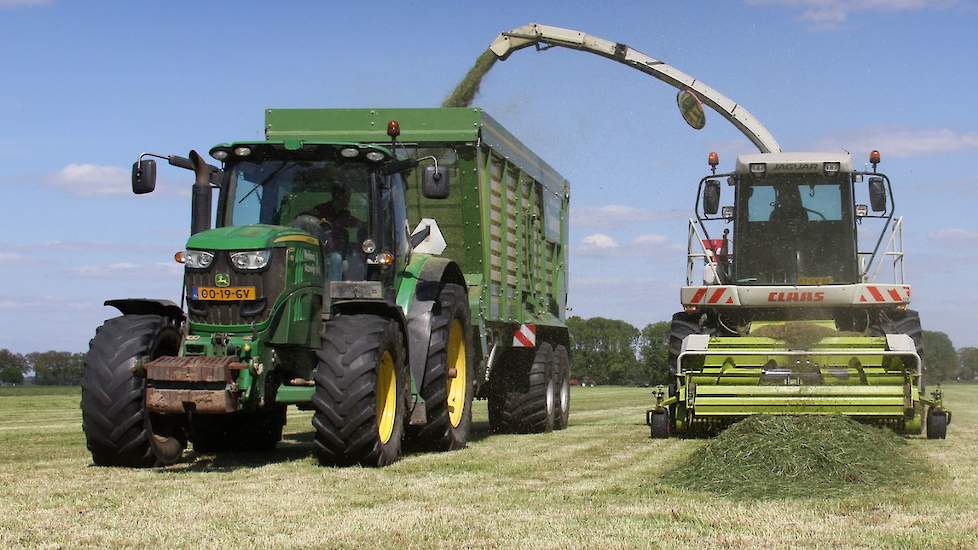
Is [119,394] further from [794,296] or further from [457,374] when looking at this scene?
[794,296]

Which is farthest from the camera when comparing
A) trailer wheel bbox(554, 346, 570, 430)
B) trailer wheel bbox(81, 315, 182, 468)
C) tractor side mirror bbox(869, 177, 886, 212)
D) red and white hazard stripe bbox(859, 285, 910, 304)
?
trailer wheel bbox(554, 346, 570, 430)

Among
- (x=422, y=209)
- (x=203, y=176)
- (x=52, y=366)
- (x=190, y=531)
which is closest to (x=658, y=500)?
(x=190, y=531)

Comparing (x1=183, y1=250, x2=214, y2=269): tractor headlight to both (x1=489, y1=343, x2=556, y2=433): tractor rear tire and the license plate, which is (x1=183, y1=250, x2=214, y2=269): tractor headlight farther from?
(x1=489, y1=343, x2=556, y2=433): tractor rear tire

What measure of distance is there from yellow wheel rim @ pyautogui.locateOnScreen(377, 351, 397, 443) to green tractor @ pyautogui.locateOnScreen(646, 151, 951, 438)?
3.21 m

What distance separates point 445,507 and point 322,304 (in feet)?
10.9

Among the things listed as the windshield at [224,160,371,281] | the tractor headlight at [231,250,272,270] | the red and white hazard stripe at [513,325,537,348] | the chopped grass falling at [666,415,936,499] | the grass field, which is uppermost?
the windshield at [224,160,371,281]

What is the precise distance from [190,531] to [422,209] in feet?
22.5

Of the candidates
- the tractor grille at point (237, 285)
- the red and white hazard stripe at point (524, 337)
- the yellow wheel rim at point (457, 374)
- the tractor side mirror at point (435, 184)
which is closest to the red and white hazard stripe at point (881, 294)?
the red and white hazard stripe at point (524, 337)

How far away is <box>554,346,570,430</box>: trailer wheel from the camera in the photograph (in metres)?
16.6

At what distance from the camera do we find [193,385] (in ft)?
29.7

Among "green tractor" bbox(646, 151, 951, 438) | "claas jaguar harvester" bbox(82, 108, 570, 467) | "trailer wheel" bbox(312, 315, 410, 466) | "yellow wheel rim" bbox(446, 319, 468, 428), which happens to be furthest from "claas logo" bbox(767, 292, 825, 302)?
"trailer wheel" bbox(312, 315, 410, 466)

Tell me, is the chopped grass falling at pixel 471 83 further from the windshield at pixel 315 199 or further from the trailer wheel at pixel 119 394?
the trailer wheel at pixel 119 394

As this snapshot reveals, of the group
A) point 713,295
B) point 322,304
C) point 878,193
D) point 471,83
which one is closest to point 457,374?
point 322,304

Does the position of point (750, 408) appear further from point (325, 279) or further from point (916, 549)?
point (916, 549)
